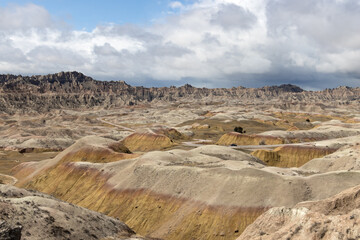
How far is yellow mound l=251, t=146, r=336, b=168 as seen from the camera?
71938 millimetres

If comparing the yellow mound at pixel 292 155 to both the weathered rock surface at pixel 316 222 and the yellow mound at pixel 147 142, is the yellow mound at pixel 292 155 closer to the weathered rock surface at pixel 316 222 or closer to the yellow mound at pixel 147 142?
the yellow mound at pixel 147 142

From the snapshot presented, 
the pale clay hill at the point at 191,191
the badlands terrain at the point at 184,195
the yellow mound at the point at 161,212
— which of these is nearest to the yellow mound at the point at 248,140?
A: the badlands terrain at the point at 184,195

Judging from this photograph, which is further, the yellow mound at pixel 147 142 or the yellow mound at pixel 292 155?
the yellow mound at pixel 147 142

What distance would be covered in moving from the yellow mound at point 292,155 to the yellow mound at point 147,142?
31.4 metres

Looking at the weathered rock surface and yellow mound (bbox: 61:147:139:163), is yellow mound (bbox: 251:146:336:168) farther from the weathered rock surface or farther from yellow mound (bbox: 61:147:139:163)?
the weathered rock surface

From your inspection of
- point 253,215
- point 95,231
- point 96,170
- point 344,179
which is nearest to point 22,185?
point 96,170

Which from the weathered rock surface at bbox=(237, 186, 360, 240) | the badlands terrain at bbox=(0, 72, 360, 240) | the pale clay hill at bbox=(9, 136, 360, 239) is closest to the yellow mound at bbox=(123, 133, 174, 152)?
the badlands terrain at bbox=(0, 72, 360, 240)

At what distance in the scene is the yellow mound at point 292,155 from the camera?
7194 cm

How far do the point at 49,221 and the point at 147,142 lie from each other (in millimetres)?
77160

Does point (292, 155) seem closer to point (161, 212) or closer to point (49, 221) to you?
point (161, 212)

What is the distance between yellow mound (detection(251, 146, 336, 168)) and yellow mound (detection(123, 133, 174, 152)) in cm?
3138

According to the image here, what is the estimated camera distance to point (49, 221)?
23281 millimetres

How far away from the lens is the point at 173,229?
3572 centimetres

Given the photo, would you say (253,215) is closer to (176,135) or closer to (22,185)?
(22,185)
